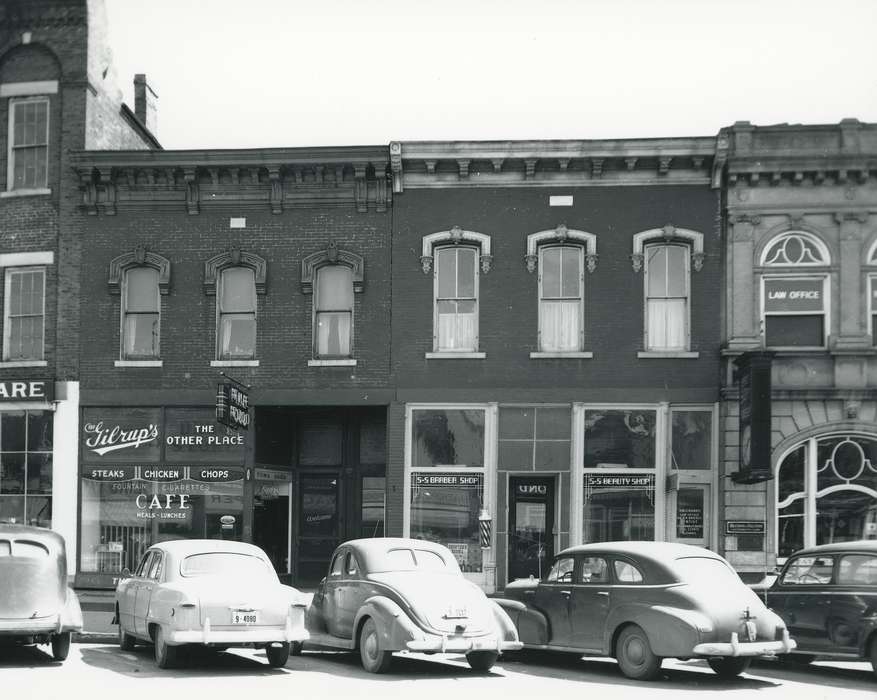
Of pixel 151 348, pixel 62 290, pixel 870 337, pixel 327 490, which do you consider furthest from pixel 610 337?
pixel 62 290

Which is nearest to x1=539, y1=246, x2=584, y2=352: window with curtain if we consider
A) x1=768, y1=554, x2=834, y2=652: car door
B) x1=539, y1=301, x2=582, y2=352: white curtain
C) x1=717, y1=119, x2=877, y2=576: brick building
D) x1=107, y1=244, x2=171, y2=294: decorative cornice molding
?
x1=539, y1=301, x2=582, y2=352: white curtain

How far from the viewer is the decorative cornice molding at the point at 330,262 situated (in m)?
23.3

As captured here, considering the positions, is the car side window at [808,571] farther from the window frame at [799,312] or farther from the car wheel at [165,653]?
the window frame at [799,312]

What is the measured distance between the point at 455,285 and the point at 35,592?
1145 cm

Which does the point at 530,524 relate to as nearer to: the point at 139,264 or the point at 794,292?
the point at 794,292

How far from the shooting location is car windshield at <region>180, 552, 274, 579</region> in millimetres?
14273

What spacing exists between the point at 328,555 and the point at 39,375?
686 cm

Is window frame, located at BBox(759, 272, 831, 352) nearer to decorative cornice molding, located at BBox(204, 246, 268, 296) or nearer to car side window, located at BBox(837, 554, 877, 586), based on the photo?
car side window, located at BBox(837, 554, 877, 586)

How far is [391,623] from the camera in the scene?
13.3 meters

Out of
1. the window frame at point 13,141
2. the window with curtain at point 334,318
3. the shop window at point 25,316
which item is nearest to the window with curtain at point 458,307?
the window with curtain at point 334,318

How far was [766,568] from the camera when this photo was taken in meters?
21.8

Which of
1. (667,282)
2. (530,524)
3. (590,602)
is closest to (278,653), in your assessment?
(590,602)

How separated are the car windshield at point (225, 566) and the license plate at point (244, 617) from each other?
2.88 feet

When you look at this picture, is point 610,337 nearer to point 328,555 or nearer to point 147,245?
point 328,555
